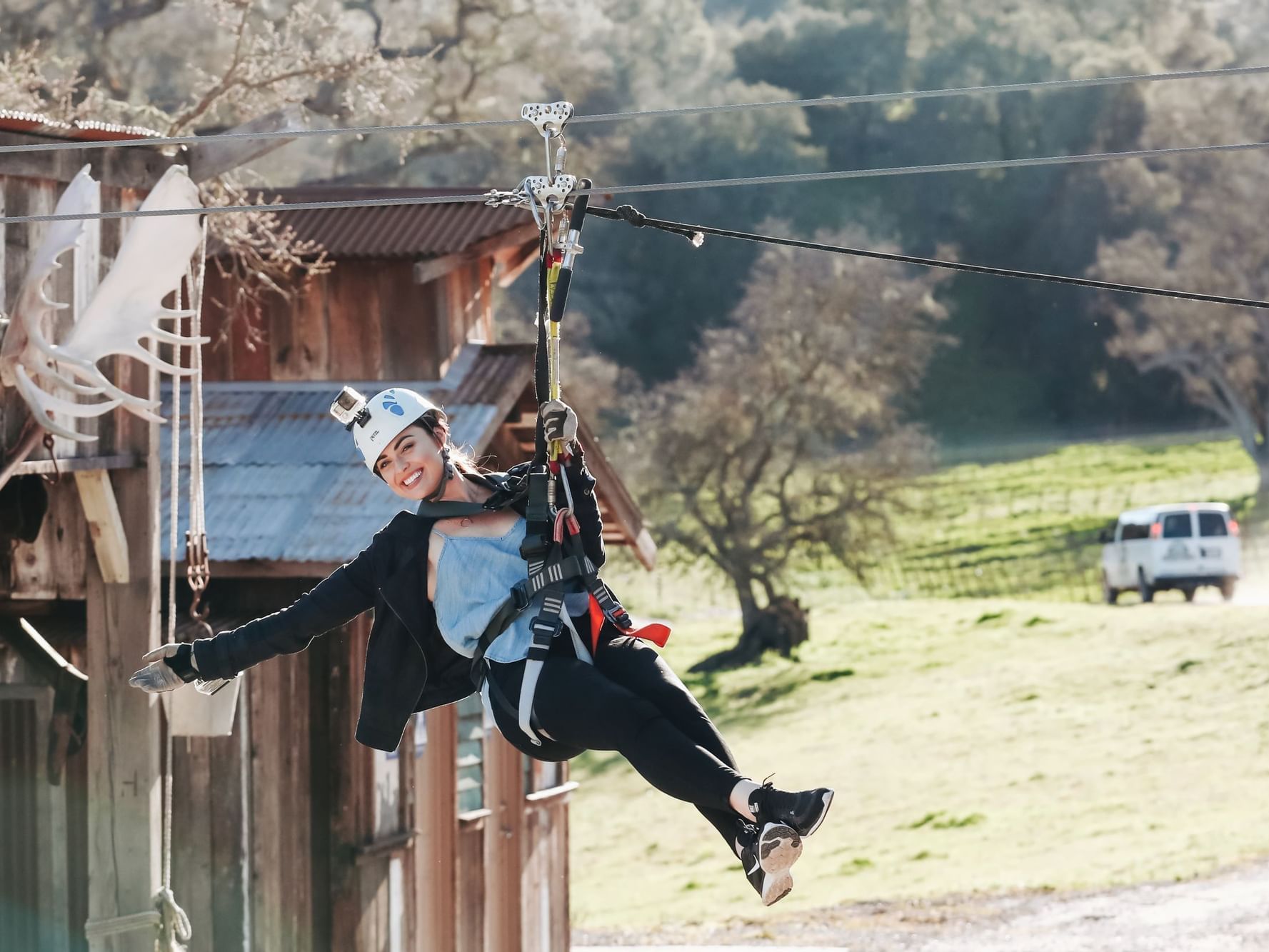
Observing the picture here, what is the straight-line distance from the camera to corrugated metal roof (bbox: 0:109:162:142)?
28.0 feet

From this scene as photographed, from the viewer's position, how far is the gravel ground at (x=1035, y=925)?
17734 millimetres

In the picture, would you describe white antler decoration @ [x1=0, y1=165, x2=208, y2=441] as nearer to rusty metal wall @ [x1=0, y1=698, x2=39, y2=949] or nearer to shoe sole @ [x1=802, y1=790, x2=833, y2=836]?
rusty metal wall @ [x1=0, y1=698, x2=39, y2=949]

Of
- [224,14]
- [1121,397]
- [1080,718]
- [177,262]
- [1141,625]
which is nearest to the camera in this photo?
[177,262]

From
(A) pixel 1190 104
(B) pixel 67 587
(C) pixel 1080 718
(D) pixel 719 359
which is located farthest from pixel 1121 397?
(B) pixel 67 587

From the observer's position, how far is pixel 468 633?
6.06 meters

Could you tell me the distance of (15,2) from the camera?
27391mm

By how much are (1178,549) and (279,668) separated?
86.2 ft

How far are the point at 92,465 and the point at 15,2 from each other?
20.7 m

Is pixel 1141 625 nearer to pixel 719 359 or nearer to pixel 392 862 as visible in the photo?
pixel 719 359

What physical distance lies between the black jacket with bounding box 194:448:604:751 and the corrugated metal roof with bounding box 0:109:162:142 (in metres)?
3.42

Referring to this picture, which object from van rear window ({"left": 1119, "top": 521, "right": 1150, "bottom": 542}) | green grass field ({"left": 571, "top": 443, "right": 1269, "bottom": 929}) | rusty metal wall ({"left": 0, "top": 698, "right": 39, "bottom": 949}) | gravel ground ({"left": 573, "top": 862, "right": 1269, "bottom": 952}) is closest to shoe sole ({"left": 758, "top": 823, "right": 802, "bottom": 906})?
rusty metal wall ({"left": 0, "top": 698, "right": 39, "bottom": 949})

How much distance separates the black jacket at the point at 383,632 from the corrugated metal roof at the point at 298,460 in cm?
476

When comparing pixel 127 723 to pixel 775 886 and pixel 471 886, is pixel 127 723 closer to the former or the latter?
pixel 775 886

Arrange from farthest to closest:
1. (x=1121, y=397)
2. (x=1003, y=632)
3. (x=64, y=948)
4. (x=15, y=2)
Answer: (x=1121, y=397)
(x=1003, y=632)
(x=15, y=2)
(x=64, y=948)
